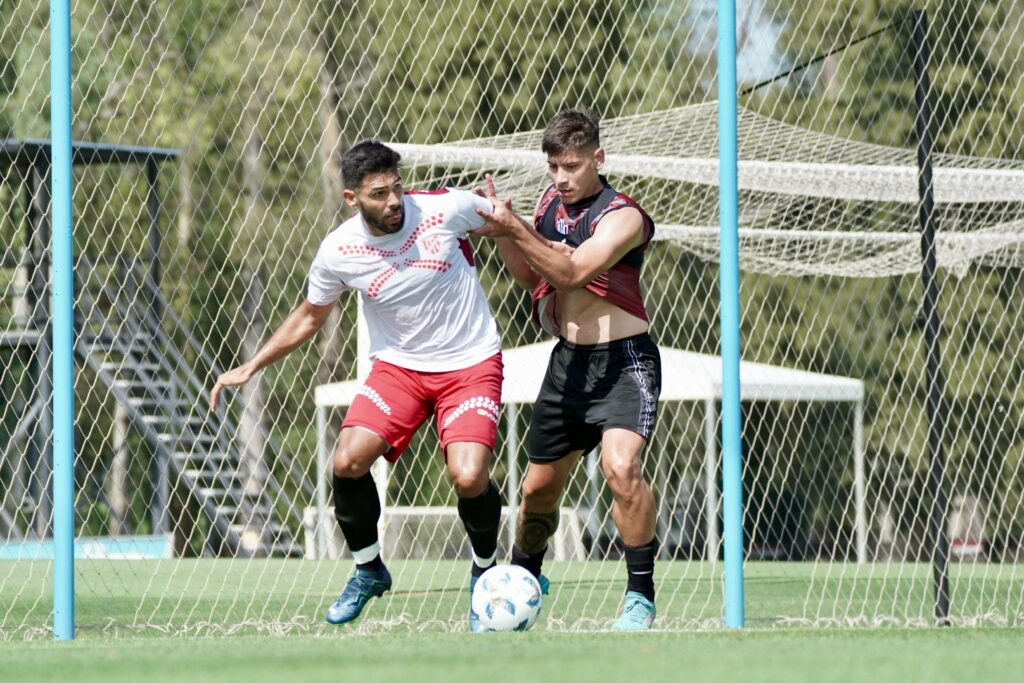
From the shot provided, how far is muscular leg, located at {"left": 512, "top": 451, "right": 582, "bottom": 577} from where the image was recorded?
6.69m

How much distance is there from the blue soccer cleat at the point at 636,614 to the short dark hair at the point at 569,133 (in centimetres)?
182

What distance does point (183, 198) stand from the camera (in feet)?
78.0

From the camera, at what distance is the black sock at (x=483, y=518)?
21.7 feet

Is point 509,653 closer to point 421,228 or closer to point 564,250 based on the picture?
point 564,250

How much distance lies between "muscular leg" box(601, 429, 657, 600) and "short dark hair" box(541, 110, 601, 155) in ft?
3.82

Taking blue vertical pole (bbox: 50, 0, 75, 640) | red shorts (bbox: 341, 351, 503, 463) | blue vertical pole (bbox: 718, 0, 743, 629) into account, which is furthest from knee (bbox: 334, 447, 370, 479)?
blue vertical pole (bbox: 718, 0, 743, 629)

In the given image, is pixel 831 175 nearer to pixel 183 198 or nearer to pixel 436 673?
pixel 436 673

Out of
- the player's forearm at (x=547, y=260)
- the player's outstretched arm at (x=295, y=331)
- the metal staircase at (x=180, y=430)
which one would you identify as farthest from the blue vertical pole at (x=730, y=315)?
the metal staircase at (x=180, y=430)

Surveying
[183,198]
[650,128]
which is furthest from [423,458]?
[183,198]

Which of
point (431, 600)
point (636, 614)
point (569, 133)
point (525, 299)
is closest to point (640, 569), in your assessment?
point (636, 614)

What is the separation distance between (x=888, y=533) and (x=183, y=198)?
38.3ft

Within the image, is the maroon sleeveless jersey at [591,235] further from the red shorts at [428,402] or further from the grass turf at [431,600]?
the grass turf at [431,600]

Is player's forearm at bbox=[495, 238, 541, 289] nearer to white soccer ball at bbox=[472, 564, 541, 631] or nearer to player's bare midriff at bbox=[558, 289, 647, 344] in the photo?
player's bare midriff at bbox=[558, 289, 647, 344]

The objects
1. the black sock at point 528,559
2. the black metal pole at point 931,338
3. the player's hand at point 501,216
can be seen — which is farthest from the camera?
the black metal pole at point 931,338
